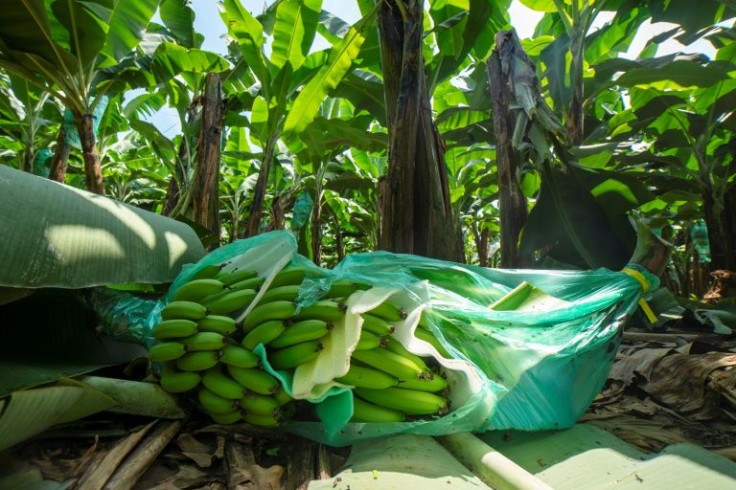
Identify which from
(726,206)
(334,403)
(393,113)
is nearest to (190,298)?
(334,403)

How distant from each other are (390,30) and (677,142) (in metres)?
2.88

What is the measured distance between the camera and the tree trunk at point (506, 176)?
107 inches

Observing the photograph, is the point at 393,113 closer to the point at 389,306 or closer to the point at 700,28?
→ the point at 389,306

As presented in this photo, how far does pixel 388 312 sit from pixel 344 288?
155 millimetres

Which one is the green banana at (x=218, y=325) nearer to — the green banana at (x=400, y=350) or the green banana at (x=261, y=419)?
the green banana at (x=261, y=419)

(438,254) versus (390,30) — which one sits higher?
(390,30)

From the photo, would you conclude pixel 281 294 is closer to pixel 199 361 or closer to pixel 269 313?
pixel 269 313

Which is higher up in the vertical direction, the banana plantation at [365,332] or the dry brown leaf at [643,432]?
the banana plantation at [365,332]

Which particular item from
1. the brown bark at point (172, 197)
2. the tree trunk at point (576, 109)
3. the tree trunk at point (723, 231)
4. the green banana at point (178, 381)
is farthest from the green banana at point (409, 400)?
the brown bark at point (172, 197)

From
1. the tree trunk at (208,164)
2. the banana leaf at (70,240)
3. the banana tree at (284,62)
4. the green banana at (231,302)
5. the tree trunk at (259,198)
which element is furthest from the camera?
the tree trunk at (259,198)

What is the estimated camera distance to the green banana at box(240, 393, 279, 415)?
3.61ft

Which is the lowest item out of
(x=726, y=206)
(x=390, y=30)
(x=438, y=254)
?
(x=438, y=254)

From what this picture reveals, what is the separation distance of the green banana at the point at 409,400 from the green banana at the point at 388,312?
182 millimetres

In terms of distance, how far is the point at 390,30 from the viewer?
2.19 metres
